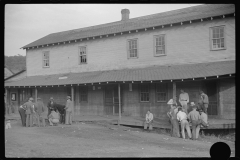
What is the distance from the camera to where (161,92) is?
54.4 feet

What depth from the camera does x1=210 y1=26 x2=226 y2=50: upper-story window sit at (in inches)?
588

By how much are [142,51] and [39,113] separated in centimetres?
839

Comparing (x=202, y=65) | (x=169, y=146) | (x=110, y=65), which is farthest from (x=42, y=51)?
(x=169, y=146)

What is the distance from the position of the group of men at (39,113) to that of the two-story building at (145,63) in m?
3.12

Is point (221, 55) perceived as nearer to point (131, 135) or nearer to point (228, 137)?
point (228, 137)

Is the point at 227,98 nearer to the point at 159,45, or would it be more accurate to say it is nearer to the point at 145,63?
the point at 159,45

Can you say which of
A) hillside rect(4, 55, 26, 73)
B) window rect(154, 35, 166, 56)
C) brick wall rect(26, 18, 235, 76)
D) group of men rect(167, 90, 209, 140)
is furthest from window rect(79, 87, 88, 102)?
hillside rect(4, 55, 26, 73)

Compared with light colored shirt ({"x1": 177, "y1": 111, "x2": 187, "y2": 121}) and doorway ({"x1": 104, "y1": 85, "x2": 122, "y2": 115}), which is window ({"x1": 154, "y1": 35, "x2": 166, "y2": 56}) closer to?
doorway ({"x1": 104, "y1": 85, "x2": 122, "y2": 115})

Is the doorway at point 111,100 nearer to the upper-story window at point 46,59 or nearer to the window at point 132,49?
the window at point 132,49

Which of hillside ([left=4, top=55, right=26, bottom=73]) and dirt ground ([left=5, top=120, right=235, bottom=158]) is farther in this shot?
hillside ([left=4, top=55, right=26, bottom=73])

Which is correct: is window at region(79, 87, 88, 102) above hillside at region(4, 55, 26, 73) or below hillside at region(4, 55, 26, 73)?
below

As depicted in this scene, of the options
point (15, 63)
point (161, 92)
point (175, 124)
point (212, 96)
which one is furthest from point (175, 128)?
point (15, 63)

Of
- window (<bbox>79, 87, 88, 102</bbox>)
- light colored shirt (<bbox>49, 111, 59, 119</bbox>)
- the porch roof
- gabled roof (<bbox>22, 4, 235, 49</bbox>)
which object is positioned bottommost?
light colored shirt (<bbox>49, 111, 59, 119</bbox>)

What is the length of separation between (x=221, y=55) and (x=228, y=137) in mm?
4988
